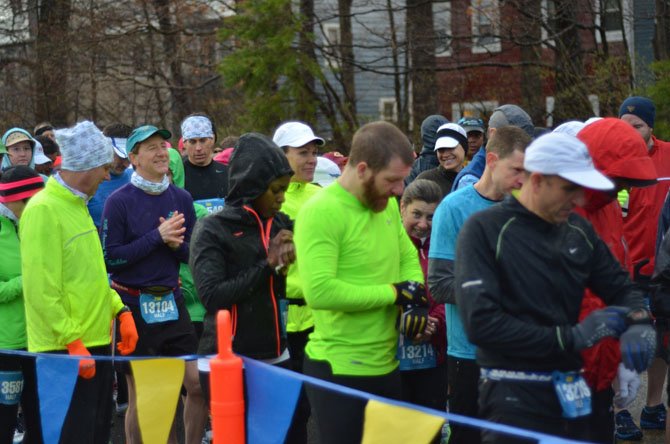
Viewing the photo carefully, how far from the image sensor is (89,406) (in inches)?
215

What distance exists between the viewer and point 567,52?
51.4ft

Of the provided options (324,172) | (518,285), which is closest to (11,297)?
(324,172)

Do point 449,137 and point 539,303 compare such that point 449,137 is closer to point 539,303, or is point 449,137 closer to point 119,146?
point 119,146

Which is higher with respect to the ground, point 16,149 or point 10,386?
point 16,149

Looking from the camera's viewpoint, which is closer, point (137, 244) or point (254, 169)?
point (254, 169)

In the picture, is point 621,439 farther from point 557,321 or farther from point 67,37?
point 67,37

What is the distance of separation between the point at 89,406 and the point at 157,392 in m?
0.60

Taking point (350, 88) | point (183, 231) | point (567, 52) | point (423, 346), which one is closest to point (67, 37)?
point (350, 88)

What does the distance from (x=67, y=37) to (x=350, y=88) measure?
6316 millimetres

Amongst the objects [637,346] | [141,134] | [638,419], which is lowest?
[638,419]

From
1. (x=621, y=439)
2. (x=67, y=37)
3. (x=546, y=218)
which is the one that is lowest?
(x=621, y=439)

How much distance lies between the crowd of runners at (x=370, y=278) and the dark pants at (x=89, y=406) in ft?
0.04

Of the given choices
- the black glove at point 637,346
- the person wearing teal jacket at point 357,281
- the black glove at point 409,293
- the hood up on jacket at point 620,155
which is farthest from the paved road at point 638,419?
the black glove at point 637,346

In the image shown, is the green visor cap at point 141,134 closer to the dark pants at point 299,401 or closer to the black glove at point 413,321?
the dark pants at point 299,401
